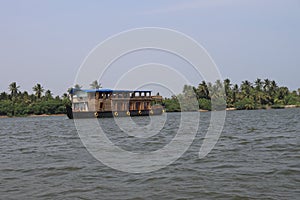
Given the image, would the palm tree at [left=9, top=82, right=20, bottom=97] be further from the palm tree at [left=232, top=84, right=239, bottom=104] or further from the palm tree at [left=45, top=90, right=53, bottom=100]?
the palm tree at [left=232, top=84, right=239, bottom=104]

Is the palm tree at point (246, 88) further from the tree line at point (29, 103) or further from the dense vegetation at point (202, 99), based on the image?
the tree line at point (29, 103)

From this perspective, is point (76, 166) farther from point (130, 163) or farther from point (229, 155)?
point (229, 155)

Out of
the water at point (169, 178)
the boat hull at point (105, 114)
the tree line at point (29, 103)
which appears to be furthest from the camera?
the tree line at point (29, 103)

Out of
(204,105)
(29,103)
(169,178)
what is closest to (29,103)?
(29,103)

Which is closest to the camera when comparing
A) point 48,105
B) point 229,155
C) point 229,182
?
point 229,182

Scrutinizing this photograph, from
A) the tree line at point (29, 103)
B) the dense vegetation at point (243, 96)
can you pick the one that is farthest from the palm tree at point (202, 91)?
the tree line at point (29, 103)

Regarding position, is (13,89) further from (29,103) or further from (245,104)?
(245,104)

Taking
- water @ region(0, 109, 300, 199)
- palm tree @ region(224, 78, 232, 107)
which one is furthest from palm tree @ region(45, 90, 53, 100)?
water @ region(0, 109, 300, 199)

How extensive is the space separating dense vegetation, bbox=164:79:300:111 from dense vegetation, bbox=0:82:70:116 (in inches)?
1345

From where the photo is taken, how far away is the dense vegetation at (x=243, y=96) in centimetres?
11569

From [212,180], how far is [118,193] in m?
2.57

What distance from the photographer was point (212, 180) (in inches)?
366

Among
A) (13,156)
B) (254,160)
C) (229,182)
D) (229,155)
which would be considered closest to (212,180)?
(229,182)

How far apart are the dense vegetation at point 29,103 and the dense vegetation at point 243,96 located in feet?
112
